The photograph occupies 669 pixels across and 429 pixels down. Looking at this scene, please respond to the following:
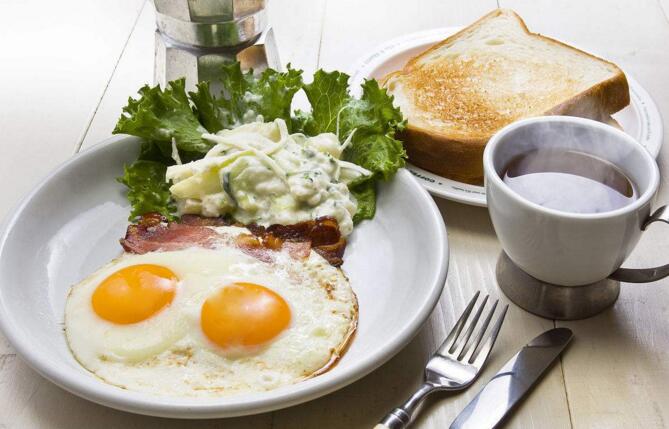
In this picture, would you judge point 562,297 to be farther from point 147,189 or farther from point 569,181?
point 147,189

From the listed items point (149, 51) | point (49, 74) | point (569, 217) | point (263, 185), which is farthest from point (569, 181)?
point (49, 74)

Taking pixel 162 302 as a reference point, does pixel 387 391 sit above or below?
below

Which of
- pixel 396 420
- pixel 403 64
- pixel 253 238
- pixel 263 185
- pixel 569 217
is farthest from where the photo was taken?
pixel 403 64

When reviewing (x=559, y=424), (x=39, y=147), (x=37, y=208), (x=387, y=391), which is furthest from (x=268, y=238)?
(x=39, y=147)

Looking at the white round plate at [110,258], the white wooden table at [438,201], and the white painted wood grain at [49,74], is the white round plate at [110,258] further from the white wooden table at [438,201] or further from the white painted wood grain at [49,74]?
the white painted wood grain at [49,74]

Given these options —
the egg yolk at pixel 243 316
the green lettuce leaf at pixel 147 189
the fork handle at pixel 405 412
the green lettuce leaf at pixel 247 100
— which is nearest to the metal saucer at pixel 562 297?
the fork handle at pixel 405 412

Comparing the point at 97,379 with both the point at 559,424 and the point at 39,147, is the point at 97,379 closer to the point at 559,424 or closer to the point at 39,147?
the point at 559,424

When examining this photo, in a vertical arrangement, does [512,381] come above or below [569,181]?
below
